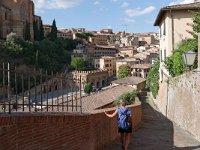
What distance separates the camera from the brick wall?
5.98 metres

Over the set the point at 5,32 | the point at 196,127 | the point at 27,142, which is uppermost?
the point at 5,32

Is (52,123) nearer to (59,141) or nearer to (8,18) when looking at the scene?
(59,141)

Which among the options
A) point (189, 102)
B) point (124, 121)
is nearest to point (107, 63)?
point (189, 102)

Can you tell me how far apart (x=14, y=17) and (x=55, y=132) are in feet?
324

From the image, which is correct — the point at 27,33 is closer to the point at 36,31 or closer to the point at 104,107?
the point at 36,31

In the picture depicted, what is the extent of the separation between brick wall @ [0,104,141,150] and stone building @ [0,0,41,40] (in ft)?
294

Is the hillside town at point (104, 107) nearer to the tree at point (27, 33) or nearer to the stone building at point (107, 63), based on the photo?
the tree at point (27, 33)

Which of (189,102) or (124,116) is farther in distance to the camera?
(189,102)

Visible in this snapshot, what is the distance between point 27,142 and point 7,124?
0.70 meters

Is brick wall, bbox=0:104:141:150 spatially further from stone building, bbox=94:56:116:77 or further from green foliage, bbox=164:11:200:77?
stone building, bbox=94:56:116:77

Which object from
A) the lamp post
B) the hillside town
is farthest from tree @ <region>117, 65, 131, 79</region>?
the lamp post

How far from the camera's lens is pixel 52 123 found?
7.41m

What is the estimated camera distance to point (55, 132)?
24.5 feet

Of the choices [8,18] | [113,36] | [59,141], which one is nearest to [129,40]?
[113,36]
